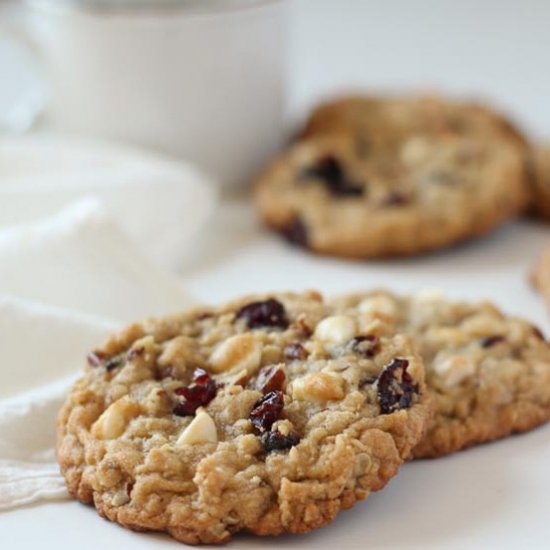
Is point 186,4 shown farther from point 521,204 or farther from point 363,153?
point 521,204

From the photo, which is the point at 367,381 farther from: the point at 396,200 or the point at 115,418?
the point at 396,200

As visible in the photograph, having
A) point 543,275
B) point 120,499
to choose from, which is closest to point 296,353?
point 120,499

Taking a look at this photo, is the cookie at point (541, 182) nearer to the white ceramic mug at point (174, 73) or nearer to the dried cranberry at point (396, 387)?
the white ceramic mug at point (174, 73)

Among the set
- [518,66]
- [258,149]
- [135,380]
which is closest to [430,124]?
[258,149]

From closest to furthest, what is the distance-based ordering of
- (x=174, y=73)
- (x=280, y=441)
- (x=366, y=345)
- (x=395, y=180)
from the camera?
(x=280, y=441) < (x=366, y=345) < (x=395, y=180) < (x=174, y=73)

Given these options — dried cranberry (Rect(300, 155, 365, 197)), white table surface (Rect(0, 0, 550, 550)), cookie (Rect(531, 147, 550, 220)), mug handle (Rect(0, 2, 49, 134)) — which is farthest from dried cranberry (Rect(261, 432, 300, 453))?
mug handle (Rect(0, 2, 49, 134))
